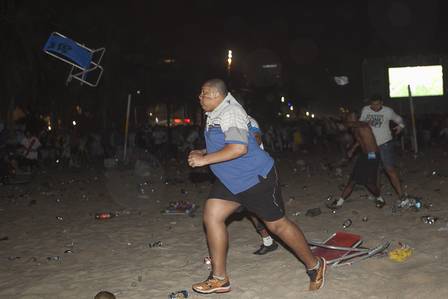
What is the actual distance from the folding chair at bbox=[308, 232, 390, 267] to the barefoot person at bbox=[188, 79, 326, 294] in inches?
28.8

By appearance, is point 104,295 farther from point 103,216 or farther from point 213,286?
point 103,216

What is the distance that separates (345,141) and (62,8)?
49.2 feet

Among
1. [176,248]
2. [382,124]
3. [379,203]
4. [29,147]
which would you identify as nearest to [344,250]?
[176,248]

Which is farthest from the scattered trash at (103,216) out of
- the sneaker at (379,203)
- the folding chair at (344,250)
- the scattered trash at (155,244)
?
the sneaker at (379,203)

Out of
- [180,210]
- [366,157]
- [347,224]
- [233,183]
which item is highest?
[233,183]

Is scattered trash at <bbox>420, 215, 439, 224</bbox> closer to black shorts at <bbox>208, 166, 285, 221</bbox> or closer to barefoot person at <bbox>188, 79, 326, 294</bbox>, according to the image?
barefoot person at <bbox>188, 79, 326, 294</bbox>

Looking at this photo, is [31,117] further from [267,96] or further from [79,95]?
[267,96]

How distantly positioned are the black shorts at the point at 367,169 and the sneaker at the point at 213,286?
4.04 meters

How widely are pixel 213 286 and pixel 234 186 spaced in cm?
90

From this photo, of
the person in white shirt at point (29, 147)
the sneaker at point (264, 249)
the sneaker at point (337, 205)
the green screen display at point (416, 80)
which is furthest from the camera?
the green screen display at point (416, 80)

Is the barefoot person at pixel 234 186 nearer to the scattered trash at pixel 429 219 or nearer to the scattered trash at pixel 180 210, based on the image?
the scattered trash at pixel 429 219

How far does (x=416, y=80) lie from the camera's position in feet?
115

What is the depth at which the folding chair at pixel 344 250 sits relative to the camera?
17.4 ft

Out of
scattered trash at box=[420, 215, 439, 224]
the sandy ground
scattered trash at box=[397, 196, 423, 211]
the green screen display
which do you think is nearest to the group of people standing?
the sandy ground
